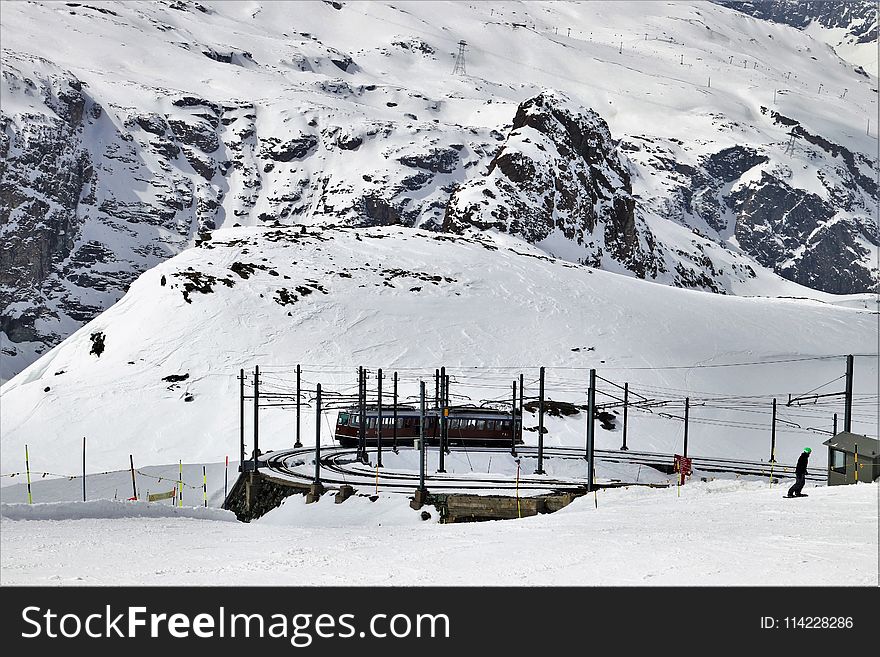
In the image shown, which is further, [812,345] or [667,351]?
[812,345]

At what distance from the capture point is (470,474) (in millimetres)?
46375

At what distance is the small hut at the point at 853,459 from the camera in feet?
105

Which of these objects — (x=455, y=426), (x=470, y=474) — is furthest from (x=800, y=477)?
(x=455, y=426)

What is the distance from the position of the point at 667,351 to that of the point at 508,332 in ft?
53.8

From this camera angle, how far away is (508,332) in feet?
312

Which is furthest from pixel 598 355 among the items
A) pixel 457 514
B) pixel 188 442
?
pixel 457 514

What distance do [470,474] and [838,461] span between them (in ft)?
60.5

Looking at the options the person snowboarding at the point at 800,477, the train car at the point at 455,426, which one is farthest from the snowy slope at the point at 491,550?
the train car at the point at 455,426

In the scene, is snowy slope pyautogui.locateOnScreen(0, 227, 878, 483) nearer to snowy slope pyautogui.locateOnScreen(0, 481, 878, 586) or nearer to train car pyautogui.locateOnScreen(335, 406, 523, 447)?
train car pyautogui.locateOnScreen(335, 406, 523, 447)

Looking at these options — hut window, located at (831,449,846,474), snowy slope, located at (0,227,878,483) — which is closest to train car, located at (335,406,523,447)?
snowy slope, located at (0,227,878,483)

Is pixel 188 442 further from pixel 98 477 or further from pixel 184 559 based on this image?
pixel 184 559

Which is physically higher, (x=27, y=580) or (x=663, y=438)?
(x=27, y=580)

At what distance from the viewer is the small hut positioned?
32.1 m

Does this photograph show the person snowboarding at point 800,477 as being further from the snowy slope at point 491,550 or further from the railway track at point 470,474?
A: the railway track at point 470,474
